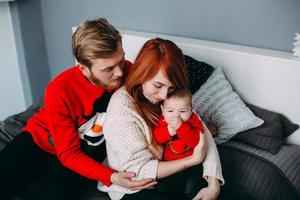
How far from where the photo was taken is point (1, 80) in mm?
2695

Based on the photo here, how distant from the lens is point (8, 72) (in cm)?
270

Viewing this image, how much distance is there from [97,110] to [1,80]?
1.53 meters

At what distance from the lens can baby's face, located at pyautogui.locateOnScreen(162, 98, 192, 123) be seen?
1.25 m

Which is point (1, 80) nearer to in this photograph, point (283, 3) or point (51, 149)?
point (51, 149)

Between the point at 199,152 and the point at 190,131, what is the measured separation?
0.08m

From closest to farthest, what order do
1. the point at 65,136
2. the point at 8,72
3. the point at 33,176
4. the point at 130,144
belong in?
the point at 130,144 < the point at 65,136 < the point at 33,176 < the point at 8,72

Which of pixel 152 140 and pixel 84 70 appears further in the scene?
pixel 84 70

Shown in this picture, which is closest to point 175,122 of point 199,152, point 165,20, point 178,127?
point 178,127

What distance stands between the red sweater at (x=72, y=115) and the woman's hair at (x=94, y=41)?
0.41 feet

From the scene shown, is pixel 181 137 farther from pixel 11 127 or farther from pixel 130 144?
pixel 11 127

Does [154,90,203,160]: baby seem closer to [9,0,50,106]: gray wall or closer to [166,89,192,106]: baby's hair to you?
[166,89,192,106]: baby's hair

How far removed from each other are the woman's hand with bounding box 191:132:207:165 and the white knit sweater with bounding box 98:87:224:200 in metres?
0.07

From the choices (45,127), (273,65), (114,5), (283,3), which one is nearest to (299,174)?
(273,65)

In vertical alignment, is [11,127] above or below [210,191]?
below
